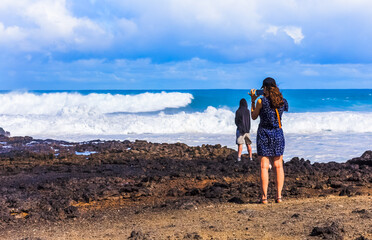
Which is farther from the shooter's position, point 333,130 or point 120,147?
point 333,130

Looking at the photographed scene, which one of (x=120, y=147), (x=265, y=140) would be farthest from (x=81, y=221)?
(x=120, y=147)

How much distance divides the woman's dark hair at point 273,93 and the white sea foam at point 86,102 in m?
40.7

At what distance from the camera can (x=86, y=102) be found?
54.4 metres

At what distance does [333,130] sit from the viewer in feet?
85.5

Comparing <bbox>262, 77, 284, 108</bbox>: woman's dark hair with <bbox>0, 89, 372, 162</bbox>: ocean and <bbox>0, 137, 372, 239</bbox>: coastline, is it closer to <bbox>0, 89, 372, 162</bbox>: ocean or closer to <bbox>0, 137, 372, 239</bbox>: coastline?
<bbox>0, 137, 372, 239</bbox>: coastline

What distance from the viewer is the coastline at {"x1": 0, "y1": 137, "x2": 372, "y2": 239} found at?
21.7 ft

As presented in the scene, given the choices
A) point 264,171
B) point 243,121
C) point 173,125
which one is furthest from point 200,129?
point 264,171

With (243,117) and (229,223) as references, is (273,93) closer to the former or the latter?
(229,223)

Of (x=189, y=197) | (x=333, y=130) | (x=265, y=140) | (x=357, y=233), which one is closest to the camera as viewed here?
(x=357, y=233)

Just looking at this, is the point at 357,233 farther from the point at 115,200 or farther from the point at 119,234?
the point at 115,200

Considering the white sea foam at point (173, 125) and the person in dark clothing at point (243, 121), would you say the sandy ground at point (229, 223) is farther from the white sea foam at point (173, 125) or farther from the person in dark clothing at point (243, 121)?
the white sea foam at point (173, 125)

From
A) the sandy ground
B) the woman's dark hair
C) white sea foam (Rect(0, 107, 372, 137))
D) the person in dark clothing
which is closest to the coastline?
the sandy ground

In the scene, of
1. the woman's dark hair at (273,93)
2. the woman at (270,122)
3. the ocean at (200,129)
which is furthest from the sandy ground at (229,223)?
the ocean at (200,129)

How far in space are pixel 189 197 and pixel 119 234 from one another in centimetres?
265
